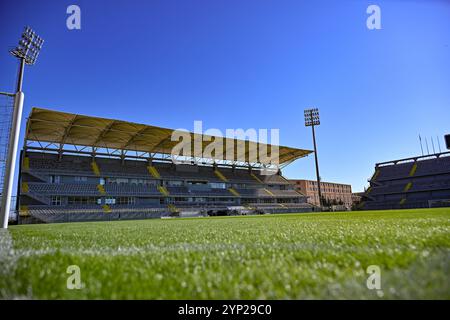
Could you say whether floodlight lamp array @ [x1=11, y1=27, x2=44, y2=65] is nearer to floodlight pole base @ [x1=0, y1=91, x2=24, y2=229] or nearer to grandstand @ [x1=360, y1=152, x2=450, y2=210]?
floodlight pole base @ [x1=0, y1=91, x2=24, y2=229]

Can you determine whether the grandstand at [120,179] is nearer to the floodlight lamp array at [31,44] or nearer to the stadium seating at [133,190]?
the stadium seating at [133,190]

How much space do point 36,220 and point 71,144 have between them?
45.9 ft

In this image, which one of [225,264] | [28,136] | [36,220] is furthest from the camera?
[28,136]

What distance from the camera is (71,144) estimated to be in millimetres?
42688

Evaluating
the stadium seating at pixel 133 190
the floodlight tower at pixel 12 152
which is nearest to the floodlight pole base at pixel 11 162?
the floodlight tower at pixel 12 152

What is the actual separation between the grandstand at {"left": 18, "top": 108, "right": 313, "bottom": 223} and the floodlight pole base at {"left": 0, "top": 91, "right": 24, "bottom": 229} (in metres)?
25.8

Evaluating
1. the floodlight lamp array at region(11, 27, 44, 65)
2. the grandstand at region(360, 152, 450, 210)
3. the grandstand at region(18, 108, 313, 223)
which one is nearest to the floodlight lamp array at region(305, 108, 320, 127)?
the grandstand at region(18, 108, 313, 223)

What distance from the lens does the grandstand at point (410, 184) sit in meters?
53.8

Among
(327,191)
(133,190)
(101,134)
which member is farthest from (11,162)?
(327,191)

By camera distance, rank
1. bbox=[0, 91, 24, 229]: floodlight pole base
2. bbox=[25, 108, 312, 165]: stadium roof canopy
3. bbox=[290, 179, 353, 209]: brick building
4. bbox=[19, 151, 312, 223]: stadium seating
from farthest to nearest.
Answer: bbox=[290, 179, 353, 209]: brick building, bbox=[19, 151, 312, 223]: stadium seating, bbox=[25, 108, 312, 165]: stadium roof canopy, bbox=[0, 91, 24, 229]: floodlight pole base

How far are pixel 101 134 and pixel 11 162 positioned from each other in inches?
1291

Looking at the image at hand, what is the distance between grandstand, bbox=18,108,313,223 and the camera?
3669cm
